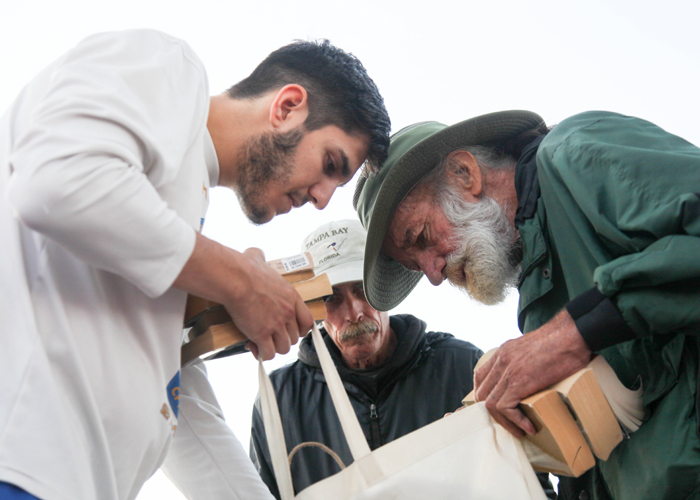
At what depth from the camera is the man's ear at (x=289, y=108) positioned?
141cm

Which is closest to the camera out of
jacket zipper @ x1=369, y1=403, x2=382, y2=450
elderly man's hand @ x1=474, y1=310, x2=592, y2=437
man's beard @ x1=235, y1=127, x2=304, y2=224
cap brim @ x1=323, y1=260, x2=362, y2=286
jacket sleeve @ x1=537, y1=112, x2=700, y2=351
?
jacket sleeve @ x1=537, y1=112, x2=700, y2=351

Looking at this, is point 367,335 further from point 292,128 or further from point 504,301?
point 292,128

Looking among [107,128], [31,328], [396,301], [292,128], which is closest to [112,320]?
[31,328]

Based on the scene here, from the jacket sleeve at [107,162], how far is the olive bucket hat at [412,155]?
3.20 feet

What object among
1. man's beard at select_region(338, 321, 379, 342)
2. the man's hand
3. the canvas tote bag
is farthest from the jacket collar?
man's beard at select_region(338, 321, 379, 342)

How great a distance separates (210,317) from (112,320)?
22 centimetres

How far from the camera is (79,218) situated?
0.79 m

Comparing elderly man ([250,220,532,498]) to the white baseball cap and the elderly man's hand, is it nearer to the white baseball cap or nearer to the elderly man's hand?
the white baseball cap

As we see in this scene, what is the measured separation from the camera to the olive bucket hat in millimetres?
1800

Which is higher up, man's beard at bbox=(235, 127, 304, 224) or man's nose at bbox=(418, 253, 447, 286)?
man's beard at bbox=(235, 127, 304, 224)

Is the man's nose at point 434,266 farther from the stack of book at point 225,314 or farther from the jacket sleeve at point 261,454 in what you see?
the jacket sleeve at point 261,454

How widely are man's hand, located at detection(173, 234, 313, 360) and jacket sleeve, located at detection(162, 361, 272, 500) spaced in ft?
1.20

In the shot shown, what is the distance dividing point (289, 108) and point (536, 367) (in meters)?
0.88

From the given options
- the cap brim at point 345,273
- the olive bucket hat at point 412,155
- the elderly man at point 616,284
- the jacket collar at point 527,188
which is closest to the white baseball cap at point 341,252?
the cap brim at point 345,273
